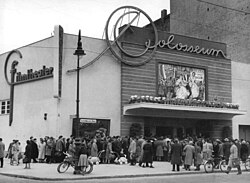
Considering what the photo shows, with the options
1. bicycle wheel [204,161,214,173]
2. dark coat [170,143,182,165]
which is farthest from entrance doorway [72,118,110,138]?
bicycle wheel [204,161,214,173]

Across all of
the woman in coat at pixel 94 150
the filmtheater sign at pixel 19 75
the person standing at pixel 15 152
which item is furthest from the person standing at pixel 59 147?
the filmtheater sign at pixel 19 75

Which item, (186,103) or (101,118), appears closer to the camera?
(101,118)

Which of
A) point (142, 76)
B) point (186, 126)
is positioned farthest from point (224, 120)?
point (142, 76)

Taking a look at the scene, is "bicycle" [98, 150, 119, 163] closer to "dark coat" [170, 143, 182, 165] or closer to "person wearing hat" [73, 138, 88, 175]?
"dark coat" [170, 143, 182, 165]

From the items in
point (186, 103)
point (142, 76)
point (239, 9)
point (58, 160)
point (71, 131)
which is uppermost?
point (239, 9)

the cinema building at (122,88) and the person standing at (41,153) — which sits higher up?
the cinema building at (122,88)

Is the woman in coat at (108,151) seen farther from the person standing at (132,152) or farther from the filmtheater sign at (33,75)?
the filmtheater sign at (33,75)

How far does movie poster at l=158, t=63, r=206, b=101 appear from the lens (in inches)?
1361

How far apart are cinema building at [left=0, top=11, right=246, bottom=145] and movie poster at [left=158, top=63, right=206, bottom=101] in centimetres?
8

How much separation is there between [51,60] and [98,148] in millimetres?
8277

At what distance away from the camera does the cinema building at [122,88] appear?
30453 millimetres

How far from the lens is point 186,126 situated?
119ft

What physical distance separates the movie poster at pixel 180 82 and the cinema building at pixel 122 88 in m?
0.08

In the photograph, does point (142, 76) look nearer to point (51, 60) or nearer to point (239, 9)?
point (51, 60)
